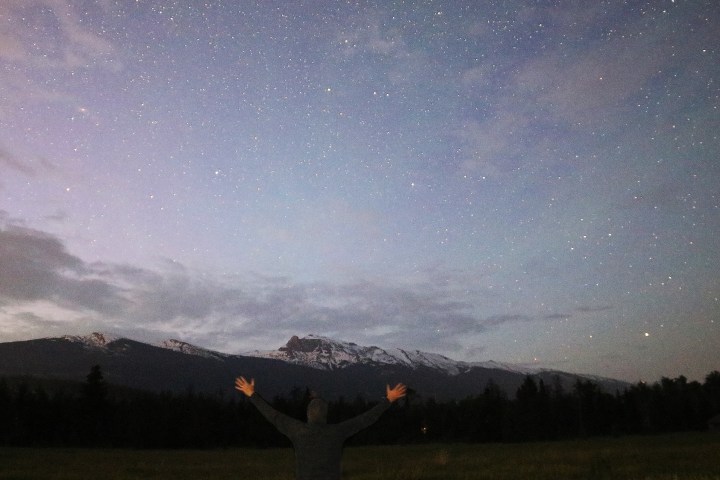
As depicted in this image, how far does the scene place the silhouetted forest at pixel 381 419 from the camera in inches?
3580

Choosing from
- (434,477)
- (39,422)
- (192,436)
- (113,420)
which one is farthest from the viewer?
(192,436)

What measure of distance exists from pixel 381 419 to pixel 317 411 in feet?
346

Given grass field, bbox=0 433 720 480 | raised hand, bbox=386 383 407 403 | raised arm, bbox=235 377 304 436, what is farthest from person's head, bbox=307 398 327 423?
grass field, bbox=0 433 720 480

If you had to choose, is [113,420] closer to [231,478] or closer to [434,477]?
[231,478]

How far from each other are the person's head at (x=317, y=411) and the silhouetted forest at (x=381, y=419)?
96.5 m

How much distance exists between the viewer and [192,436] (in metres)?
105

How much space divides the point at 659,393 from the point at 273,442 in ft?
273

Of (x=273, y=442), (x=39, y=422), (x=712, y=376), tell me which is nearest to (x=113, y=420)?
(x=39, y=422)

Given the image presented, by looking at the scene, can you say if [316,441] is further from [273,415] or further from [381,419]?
[381,419]

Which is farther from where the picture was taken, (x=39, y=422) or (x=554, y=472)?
(x=39, y=422)

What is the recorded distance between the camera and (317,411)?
21.3ft

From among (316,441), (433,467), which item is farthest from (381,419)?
(316,441)

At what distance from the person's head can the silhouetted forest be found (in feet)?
Result: 317

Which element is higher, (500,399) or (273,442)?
(500,399)
